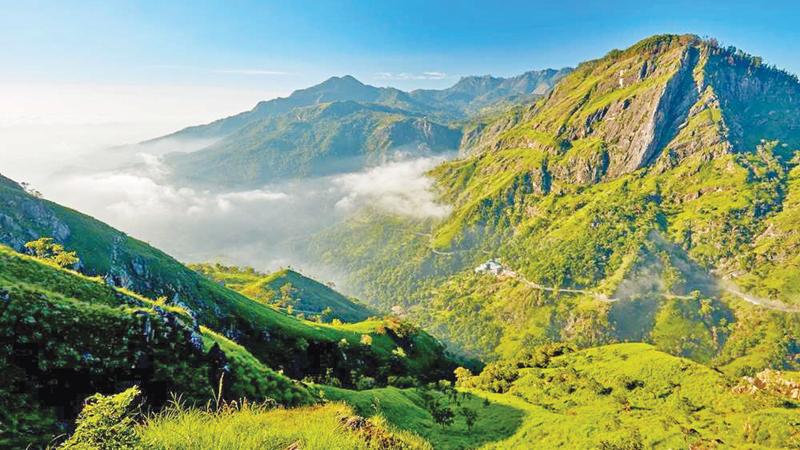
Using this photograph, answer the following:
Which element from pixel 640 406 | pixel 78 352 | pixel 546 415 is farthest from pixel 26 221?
pixel 640 406

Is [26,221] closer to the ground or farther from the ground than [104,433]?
closer to the ground

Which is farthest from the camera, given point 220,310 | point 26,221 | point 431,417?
point 26,221

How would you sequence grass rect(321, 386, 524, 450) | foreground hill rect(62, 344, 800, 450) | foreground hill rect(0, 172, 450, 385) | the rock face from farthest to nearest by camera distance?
the rock face < foreground hill rect(0, 172, 450, 385) < grass rect(321, 386, 524, 450) < foreground hill rect(62, 344, 800, 450)

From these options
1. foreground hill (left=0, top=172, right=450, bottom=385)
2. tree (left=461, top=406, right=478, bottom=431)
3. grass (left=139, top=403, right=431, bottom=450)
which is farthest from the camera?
foreground hill (left=0, top=172, right=450, bottom=385)

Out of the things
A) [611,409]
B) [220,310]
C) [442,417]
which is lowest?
[611,409]

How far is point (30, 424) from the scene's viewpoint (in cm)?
1912

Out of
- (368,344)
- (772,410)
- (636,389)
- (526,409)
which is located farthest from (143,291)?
(772,410)

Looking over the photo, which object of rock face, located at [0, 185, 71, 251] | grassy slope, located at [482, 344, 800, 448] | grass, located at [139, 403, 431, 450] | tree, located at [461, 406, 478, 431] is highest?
grass, located at [139, 403, 431, 450]

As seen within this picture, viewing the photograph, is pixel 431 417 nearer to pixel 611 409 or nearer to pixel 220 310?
pixel 611 409

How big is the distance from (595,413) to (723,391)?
38.5 m

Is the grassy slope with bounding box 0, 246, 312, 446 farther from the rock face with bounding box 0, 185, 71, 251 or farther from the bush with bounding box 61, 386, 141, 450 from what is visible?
the rock face with bounding box 0, 185, 71, 251

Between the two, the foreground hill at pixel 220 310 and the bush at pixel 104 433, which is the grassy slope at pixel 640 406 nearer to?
the foreground hill at pixel 220 310

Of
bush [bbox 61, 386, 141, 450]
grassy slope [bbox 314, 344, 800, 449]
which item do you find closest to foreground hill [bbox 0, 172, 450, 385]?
grassy slope [bbox 314, 344, 800, 449]

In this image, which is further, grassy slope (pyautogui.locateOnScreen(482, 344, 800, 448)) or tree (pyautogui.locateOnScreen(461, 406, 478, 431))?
grassy slope (pyautogui.locateOnScreen(482, 344, 800, 448))
